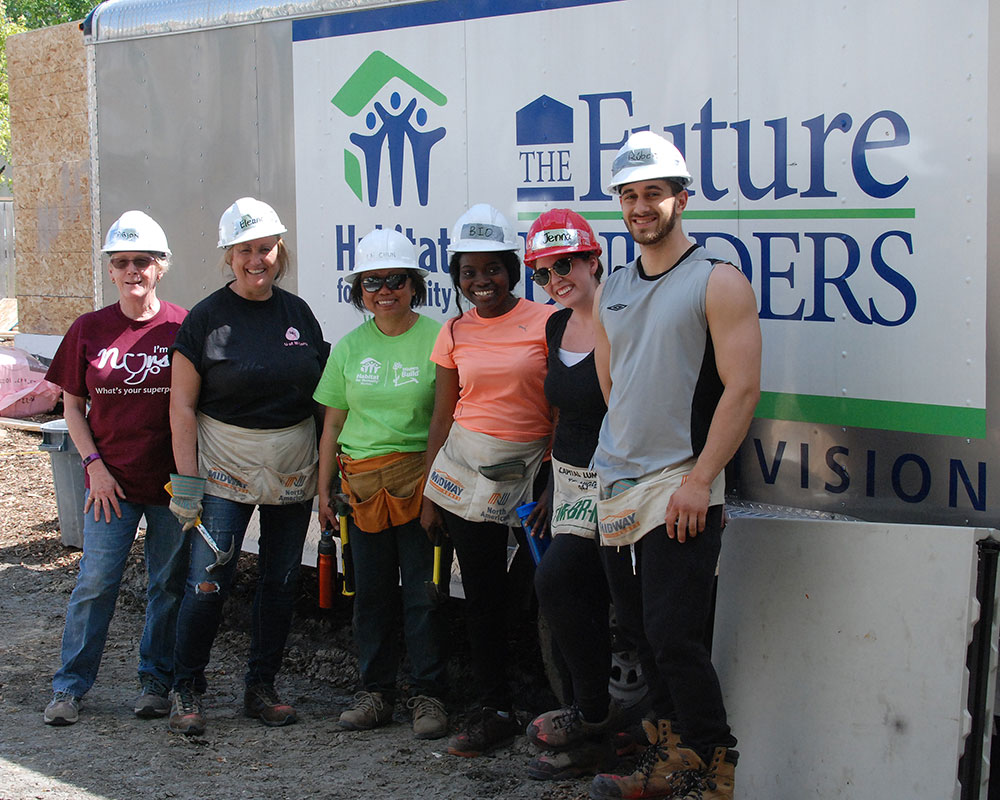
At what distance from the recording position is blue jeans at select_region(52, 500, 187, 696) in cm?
434

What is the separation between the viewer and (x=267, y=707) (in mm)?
4426

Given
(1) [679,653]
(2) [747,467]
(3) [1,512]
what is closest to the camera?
(1) [679,653]

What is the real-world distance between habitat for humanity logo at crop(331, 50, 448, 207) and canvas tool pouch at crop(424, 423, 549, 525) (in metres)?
1.22

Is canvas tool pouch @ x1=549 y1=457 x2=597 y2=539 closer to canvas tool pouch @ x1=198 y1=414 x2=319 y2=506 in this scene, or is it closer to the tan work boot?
the tan work boot

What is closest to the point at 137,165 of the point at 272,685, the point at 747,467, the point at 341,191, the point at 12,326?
the point at 341,191

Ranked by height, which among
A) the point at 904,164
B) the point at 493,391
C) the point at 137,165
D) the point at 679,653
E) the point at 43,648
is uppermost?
the point at 137,165

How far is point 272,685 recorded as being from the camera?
14.8ft

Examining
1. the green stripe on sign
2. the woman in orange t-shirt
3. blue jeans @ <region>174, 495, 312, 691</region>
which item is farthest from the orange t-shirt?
blue jeans @ <region>174, 495, 312, 691</region>

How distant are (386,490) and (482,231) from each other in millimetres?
958

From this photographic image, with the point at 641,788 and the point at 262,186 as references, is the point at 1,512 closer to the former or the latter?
the point at 262,186

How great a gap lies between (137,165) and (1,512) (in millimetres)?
3075

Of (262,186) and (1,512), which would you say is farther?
(1,512)

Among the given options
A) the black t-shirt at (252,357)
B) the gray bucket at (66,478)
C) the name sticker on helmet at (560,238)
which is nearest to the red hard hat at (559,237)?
the name sticker on helmet at (560,238)

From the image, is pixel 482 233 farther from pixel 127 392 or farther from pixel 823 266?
pixel 127 392
